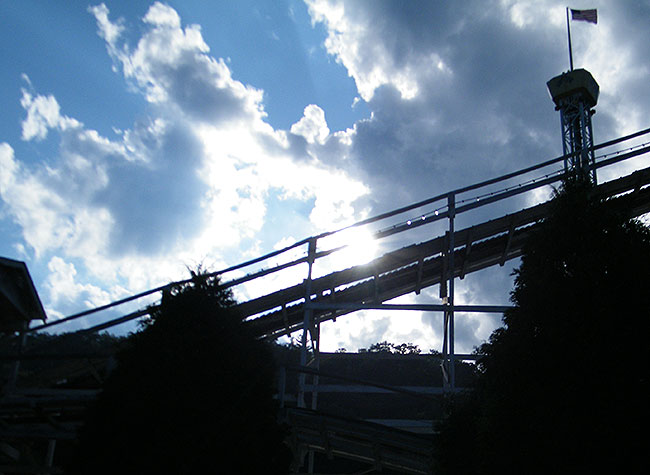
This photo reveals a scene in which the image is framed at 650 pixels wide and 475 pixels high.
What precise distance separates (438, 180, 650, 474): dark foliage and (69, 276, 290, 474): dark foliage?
9.99ft

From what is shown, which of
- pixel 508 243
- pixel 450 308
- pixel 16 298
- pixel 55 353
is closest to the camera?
pixel 55 353

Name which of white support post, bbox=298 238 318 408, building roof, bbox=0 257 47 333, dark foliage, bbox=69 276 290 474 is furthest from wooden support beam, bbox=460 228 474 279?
building roof, bbox=0 257 47 333

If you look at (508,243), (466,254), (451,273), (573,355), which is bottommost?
(573,355)

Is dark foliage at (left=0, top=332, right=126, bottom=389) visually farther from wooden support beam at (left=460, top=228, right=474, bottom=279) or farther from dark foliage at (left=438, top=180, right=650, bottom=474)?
wooden support beam at (left=460, top=228, right=474, bottom=279)

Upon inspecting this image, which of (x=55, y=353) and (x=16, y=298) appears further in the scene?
(x=16, y=298)

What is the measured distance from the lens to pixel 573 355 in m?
7.08

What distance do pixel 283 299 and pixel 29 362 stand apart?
6.64 meters

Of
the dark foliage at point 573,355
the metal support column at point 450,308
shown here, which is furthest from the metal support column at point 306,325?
the dark foliage at point 573,355

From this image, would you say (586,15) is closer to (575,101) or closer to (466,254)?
(575,101)

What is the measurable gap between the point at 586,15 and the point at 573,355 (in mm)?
29383

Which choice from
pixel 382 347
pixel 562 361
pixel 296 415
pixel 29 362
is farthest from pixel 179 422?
pixel 382 347

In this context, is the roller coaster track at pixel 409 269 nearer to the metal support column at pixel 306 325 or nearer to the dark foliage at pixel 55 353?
the metal support column at pixel 306 325

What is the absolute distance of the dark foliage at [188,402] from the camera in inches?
298

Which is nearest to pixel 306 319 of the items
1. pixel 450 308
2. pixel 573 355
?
pixel 450 308
